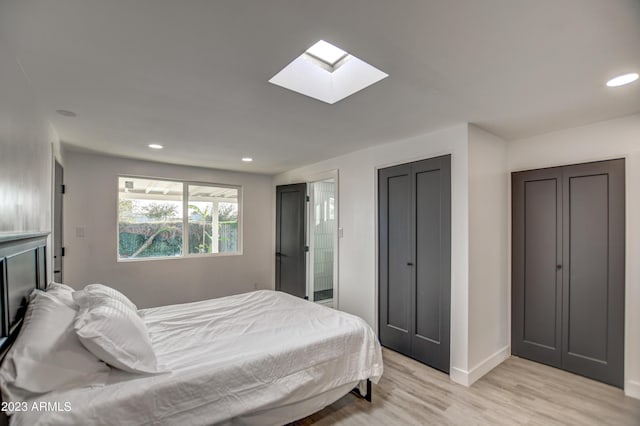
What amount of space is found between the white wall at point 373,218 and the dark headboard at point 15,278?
2.89m

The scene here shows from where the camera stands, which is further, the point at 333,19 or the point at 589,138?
the point at 589,138

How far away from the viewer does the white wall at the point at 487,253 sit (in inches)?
106

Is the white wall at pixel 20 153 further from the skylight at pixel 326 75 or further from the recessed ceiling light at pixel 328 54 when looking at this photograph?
the recessed ceiling light at pixel 328 54

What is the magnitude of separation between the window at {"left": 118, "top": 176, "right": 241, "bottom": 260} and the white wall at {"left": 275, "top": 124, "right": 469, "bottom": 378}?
65.2 inches

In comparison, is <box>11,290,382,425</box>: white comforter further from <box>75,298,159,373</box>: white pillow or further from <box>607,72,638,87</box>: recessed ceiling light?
<box>607,72,638,87</box>: recessed ceiling light

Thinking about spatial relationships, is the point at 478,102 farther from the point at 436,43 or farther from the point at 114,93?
the point at 114,93

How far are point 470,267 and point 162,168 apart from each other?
4.26 metres

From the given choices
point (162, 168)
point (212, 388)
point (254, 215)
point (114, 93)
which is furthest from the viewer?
point (254, 215)

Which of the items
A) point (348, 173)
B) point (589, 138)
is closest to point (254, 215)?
point (348, 173)

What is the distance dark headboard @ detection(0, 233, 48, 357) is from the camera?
1.23 meters

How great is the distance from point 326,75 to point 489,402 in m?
2.80

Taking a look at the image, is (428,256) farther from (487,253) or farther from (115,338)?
(115,338)

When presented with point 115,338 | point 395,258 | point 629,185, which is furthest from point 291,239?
point 629,185

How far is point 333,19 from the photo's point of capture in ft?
4.20
